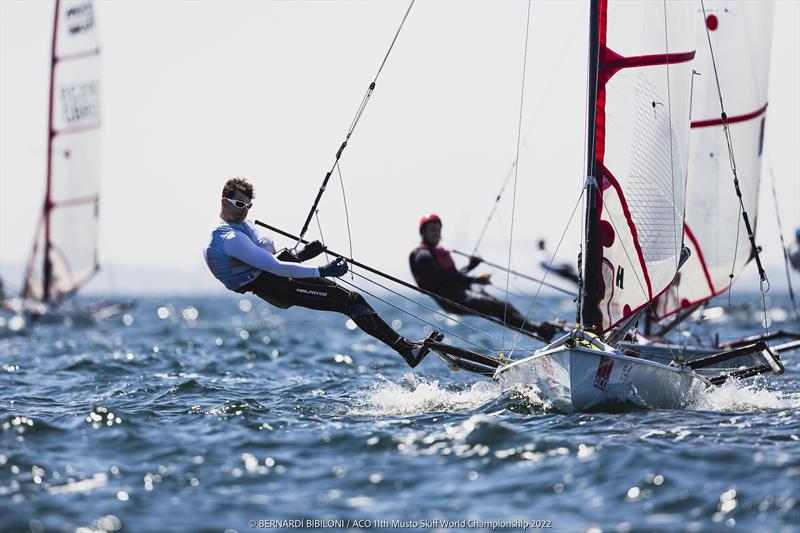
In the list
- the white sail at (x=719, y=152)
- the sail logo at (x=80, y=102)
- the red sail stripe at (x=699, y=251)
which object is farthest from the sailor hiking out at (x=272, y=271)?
the sail logo at (x=80, y=102)

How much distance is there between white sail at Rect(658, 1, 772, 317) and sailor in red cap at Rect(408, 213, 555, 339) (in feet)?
9.29

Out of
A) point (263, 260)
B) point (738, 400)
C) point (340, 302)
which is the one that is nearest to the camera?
point (263, 260)

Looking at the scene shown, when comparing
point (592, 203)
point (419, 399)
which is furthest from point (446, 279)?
point (592, 203)

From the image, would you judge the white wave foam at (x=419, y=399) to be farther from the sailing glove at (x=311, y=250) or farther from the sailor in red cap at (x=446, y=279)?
the sailor in red cap at (x=446, y=279)

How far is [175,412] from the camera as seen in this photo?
24.9ft

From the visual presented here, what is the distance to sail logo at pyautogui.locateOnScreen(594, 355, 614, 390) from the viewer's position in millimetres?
6906

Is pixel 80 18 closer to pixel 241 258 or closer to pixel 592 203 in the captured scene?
pixel 241 258

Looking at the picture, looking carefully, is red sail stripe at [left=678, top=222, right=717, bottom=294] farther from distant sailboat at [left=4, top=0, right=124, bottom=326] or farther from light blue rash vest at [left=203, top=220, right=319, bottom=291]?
distant sailboat at [left=4, top=0, right=124, bottom=326]

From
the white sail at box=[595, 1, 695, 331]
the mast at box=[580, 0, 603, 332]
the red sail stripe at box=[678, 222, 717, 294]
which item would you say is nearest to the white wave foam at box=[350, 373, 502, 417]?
the mast at box=[580, 0, 603, 332]

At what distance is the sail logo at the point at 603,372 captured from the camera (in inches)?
272

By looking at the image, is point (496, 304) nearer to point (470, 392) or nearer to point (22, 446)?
point (470, 392)

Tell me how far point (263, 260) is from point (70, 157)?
19.0m

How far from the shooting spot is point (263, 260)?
290 inches

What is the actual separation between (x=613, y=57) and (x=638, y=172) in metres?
0.90
